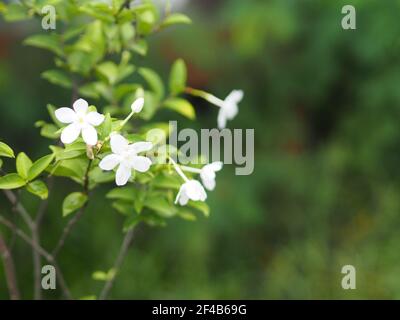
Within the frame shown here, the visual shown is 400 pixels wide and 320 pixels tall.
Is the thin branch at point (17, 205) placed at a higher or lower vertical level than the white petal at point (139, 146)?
higher

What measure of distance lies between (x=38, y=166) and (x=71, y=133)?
12 centimetres

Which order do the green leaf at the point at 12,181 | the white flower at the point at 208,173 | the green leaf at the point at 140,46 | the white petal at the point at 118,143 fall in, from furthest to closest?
the green leaf at the point at 140,46 → the white flower at the point at 208,173 → the green leaf at the point at 12,181 → the white petal at the point at 118,143

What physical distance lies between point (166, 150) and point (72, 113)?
23 centimetres

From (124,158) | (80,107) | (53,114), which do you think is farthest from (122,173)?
(53,114)

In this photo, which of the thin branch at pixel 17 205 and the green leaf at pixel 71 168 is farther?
the thin branch at pixel 17 205

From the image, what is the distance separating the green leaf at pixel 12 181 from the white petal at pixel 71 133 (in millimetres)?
153

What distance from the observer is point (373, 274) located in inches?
125

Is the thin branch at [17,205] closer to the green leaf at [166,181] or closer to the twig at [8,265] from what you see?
the twig at [8,265]

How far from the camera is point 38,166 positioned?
125 centimetres

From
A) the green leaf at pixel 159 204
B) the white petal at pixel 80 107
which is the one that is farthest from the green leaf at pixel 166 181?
the white petal at pixel 80 107

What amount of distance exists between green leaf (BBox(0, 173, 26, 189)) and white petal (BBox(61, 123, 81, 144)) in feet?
0.50

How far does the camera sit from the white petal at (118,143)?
1160mm

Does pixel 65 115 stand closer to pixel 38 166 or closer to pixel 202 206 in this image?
pixel 38 166

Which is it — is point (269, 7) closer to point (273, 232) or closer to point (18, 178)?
point (273, 232)
